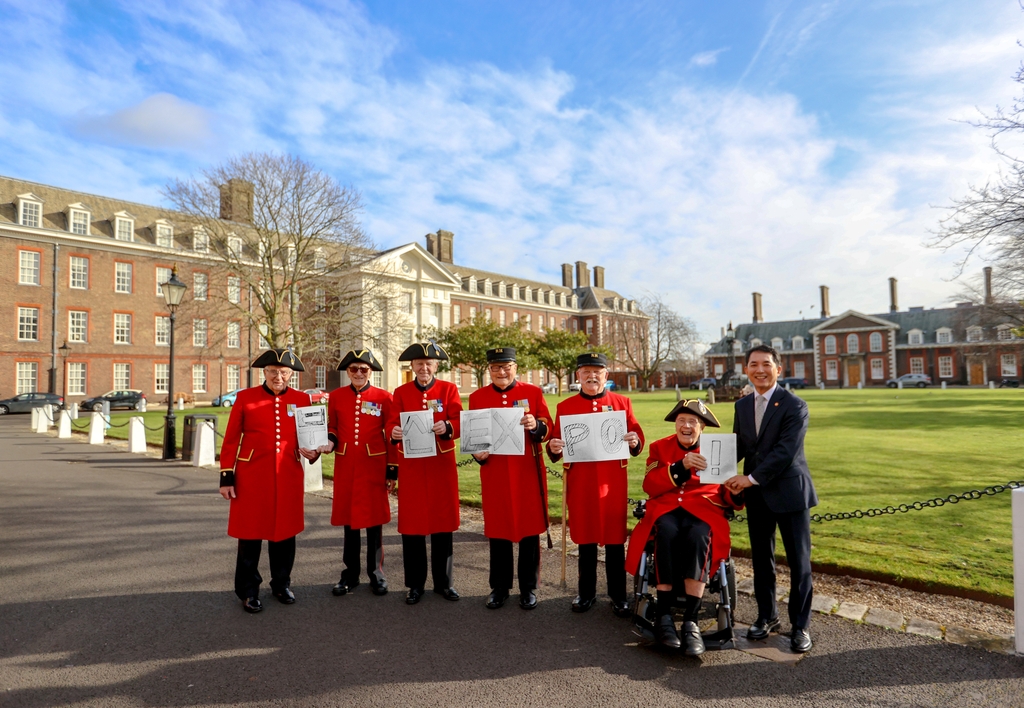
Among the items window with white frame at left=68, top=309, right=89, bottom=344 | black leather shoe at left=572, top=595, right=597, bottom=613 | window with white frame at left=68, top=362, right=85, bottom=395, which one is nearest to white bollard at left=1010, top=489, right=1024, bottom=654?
black leather shoe at left=572, top=595, right=597, bottom=613

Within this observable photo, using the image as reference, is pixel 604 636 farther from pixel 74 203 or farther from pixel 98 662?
pixel 74 203

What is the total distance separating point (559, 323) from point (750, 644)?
240 ft

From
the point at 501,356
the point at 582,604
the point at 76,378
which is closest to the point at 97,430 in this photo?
the point at 501,356

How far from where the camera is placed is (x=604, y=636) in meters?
4.51

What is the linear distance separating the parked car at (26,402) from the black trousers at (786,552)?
4031 cm

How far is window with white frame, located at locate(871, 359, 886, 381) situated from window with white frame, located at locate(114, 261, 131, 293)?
234 feet

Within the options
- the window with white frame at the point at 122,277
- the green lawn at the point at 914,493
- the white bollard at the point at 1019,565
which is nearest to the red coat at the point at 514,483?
the green lawn at the point at 914,493

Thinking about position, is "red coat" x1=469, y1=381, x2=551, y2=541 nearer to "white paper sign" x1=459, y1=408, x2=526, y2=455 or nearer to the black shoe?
"white paper sign" x1=459, y1=408, x2=526, y2=455

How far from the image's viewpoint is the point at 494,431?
17.6 ft

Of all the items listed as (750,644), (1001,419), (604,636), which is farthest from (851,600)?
(1001,419)

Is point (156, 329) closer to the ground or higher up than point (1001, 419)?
higher up

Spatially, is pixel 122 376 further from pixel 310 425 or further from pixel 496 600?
pixel 496 600

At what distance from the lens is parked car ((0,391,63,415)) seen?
34562 millimetres

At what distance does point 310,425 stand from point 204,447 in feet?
33.0
